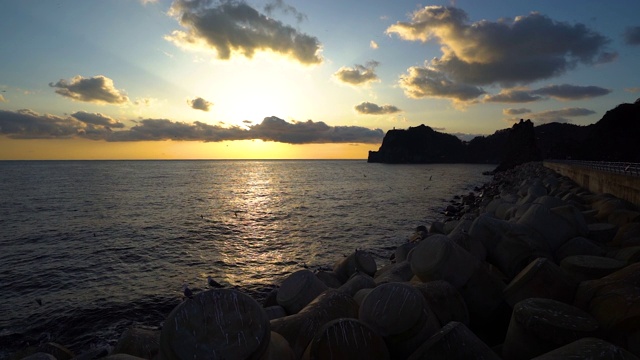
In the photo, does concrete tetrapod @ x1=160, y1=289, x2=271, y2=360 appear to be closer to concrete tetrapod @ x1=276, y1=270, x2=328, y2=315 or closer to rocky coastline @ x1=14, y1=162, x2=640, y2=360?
rocky coastline @ x1=14, y1=162, x2=640, y2=360

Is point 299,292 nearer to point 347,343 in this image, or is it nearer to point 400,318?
point 400,318

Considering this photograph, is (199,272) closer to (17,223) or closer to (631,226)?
(631,226)

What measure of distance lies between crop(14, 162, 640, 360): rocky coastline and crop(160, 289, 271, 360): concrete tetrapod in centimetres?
1

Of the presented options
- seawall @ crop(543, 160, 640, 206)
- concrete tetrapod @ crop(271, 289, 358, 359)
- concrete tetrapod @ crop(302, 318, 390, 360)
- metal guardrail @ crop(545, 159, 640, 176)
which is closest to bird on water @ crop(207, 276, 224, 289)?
concrete tetrapod @ crop(271, 289, 358, 359)

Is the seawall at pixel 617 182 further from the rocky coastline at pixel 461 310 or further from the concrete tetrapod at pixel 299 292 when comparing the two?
the concrete tetrapod at pixel 299 292

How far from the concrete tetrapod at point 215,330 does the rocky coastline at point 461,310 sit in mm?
10

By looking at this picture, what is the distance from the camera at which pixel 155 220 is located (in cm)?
3014

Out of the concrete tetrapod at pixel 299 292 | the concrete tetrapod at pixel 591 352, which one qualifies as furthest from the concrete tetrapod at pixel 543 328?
the concrete tetrapod at pixel 299 292

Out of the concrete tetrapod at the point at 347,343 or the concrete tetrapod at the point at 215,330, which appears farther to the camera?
the concrete tetrapod at the point at 347,343

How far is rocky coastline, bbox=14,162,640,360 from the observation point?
12.0 ft

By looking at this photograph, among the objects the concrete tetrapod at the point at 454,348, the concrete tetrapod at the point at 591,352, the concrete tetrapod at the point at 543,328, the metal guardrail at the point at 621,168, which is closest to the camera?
the concrete tetrapod at the point at 591,352

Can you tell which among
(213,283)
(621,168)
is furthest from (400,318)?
(621,168)

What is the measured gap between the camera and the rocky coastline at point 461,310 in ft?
12.0

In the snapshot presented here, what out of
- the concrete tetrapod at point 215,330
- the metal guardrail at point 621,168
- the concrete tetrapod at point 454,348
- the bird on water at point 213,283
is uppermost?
the metal guardrail at point 621,168
